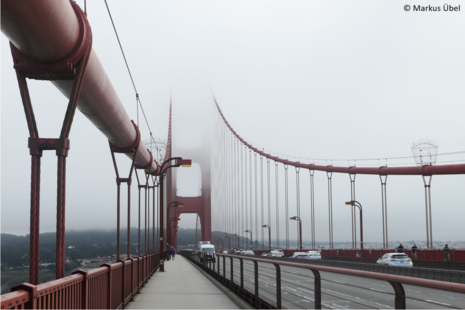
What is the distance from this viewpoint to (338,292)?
19.9 ft

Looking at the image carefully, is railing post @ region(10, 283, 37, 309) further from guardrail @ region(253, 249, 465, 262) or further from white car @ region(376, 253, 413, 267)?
guardrail @ region(253, 249, 465, 262)

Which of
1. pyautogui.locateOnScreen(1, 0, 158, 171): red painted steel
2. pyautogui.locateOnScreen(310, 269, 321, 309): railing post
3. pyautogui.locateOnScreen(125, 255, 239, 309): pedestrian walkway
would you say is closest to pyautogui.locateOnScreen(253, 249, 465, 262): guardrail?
pyautogui.locateOnScreen(125, 255, 239, 309): pedestrian walkway

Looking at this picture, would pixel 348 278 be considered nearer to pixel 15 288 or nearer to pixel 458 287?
pixel 458 287

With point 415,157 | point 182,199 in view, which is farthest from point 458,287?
point 182,199

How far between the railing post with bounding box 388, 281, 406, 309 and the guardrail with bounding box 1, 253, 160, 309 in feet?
9.14

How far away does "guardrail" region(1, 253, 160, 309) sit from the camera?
364 cm

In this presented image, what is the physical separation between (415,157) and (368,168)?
7603mm

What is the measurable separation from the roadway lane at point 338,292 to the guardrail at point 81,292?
8.23ft

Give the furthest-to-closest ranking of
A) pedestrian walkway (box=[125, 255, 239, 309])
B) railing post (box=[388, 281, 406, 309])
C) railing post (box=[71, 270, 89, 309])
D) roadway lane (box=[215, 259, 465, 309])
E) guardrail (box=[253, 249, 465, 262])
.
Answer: guardrail (box=[253, 249, 465, 262]) < pedestrian walkway (box=[125, 255, 239, 309]) < railing post (box=[71, 270, 89, 309]) < railing post (box=[388, 281, 406, 309]) < roadway lane (box=[215, 259, 465, 309])

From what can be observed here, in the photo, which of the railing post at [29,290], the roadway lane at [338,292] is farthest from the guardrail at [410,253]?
the railing post at [29,290]

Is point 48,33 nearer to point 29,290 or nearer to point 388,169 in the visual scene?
point 29,290

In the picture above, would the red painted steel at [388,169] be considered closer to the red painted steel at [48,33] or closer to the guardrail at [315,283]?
the guardrail at [315,283]

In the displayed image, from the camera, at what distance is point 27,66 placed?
7230mm

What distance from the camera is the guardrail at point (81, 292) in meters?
3.64
